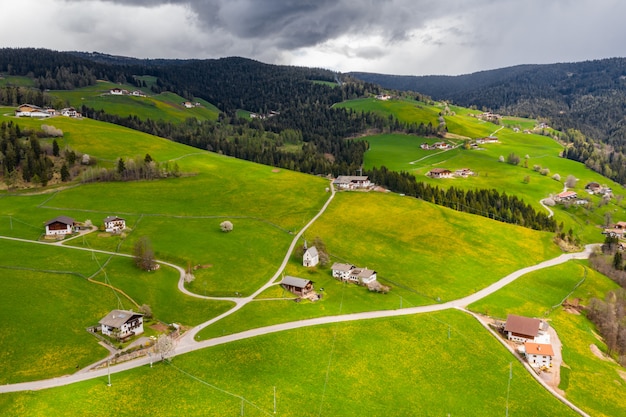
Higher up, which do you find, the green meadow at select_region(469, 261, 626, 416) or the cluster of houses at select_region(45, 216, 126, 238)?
the cluster of houses at select_region(45, 216, 126, 238)

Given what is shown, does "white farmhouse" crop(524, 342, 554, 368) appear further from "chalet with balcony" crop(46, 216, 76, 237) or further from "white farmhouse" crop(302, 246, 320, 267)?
"chalet with balcony" crop(46, 216, 76, 237)

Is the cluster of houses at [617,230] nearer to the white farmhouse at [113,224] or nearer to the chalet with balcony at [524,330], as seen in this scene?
the chalet with balcony at [524,330]

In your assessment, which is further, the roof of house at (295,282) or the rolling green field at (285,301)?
the roof of house at (295,282)

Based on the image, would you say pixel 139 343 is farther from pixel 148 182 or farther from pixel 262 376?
pixel 148 182

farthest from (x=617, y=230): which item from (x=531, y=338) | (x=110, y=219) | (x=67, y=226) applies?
(x=67, y=226)

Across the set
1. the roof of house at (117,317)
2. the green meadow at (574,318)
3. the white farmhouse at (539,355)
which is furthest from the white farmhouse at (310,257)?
the white farmhouse at (539,355)

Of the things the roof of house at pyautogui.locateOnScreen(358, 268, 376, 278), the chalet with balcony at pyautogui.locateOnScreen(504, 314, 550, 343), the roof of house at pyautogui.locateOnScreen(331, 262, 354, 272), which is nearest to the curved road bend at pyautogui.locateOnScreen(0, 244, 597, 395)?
the chalet with balcony at pyautogui.locateOnScreen(504, 314, 550, 343)
